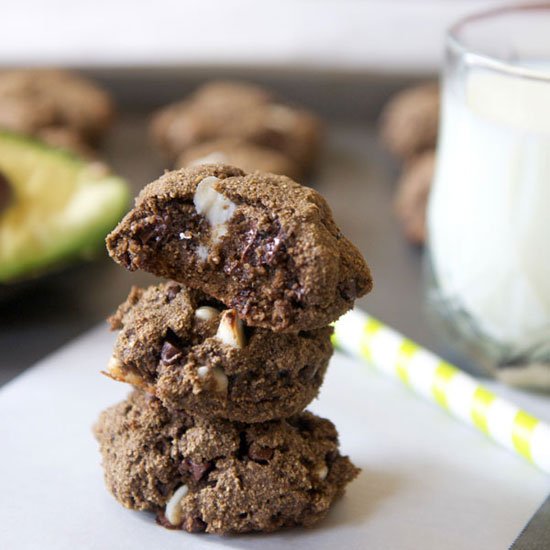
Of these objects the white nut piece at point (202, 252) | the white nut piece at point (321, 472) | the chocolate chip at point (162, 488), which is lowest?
the white nut piece at point (321, 472)

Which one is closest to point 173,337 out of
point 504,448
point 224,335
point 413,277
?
point 224,335

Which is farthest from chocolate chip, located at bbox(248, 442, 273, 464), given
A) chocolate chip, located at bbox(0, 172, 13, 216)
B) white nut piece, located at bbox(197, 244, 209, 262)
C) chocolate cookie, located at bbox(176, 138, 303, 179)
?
chocolate cookie, located at bbox(176, 138, 303, 179)

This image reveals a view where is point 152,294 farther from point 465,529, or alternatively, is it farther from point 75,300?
point 75,300

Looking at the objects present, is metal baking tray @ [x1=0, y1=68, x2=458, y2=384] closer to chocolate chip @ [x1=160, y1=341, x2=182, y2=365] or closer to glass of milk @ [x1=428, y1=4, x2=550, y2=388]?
glass of milk @ [x1=428, y1=4, x2=550, y2=388]

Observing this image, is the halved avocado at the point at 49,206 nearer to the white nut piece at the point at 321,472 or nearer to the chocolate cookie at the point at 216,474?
the chocolate cookie at the point at 216,474

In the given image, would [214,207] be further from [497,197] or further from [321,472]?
[497,197]

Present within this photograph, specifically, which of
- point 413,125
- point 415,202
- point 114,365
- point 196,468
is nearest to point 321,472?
point 196,468

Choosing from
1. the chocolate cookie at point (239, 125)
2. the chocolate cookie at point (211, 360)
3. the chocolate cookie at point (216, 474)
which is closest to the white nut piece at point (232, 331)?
the chocolate cookie at point (211, 360)
